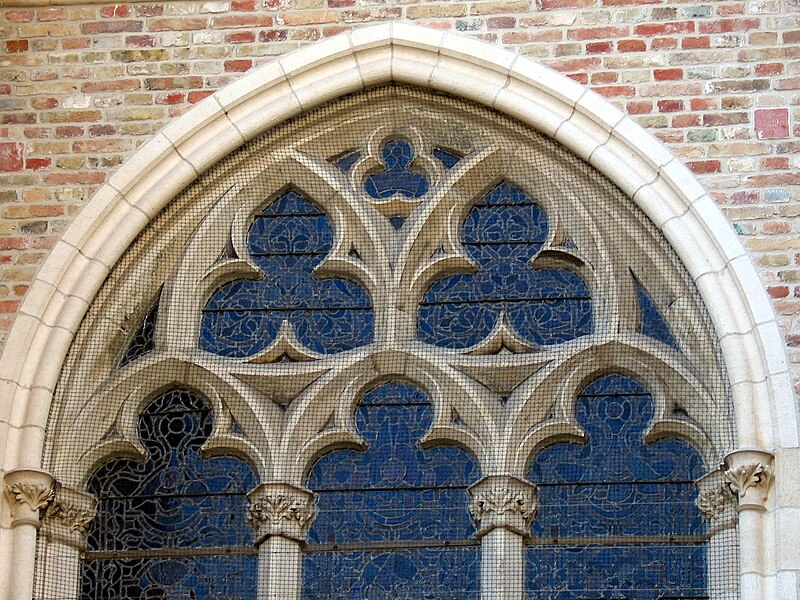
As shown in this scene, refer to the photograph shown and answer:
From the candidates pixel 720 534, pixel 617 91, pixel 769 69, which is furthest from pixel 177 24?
pixel 720 534

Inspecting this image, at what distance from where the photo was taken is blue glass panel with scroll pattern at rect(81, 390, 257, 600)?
10.6 meters

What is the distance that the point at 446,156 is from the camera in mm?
11352

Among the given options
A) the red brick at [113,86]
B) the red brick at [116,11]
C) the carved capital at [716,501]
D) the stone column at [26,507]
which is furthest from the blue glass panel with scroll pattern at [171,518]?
the carved capital at [716,501]

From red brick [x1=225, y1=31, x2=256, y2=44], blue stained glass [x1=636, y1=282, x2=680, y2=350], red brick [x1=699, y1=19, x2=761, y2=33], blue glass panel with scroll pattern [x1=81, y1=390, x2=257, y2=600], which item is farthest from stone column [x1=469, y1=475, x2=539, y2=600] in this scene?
red brick [x1=225, y1=31, x2=256, y2=44]

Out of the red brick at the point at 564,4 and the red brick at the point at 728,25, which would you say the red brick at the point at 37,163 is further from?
the red brick at the point at 728,25

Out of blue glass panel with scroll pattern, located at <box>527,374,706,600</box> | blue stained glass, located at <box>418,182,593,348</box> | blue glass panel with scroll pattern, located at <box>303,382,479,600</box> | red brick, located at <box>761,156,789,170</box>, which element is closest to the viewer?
blue glass panel with scroll pattern, located at <box>527,374,706,600</box>

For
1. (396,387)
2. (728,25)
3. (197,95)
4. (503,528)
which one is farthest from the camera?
(197,95)

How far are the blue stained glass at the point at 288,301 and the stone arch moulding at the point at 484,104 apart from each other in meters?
0.47

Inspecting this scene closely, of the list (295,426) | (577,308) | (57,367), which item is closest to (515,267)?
(577,308)

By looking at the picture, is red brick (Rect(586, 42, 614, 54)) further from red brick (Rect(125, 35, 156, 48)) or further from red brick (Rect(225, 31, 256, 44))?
red brick (Rect(125, 35, 156, 48))

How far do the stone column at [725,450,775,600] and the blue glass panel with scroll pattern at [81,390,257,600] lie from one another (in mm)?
2094

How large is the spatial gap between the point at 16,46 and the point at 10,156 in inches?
22.7

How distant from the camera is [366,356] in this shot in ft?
35.7

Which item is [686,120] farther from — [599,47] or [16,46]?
[16,46]
